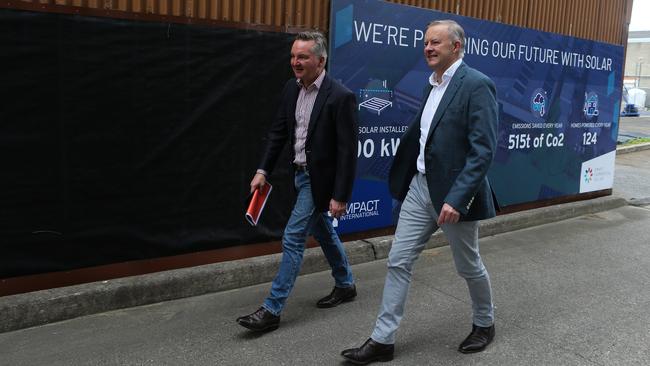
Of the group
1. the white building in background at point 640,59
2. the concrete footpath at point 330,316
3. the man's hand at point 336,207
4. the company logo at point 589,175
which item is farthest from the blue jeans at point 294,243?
the white building in background at point 640,59

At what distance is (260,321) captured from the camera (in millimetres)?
3625

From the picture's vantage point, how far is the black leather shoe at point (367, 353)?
3274 millimetres

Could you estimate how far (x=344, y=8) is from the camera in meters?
5.07

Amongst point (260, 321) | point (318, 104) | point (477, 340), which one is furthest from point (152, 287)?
point (477, 340)

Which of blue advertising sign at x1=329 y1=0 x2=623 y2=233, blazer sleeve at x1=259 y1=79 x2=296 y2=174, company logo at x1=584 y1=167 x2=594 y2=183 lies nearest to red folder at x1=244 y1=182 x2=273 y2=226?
blazer sleeve at x1=259 y1=79 x2=296 y2=174

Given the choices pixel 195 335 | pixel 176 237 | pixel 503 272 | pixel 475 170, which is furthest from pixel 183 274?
pixel 503 272

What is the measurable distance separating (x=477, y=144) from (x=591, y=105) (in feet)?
18.4

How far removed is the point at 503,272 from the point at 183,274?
9.14 feet

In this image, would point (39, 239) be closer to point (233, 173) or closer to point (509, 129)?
point (233, 173)

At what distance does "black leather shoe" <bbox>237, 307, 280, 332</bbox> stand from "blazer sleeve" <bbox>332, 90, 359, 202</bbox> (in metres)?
0.85

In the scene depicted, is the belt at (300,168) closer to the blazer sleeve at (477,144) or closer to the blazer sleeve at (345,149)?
the blazer sleeve at (345,149)

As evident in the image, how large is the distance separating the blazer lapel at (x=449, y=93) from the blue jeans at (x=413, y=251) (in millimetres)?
338

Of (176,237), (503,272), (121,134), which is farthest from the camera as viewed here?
(503,272)

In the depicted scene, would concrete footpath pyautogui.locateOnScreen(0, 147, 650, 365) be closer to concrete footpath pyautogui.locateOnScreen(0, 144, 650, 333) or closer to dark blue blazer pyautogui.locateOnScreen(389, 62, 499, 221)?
concrete footpath pyautogui.locateOnScreen(0, 144, 650, 333)
